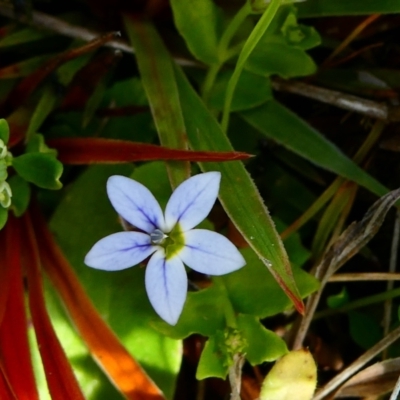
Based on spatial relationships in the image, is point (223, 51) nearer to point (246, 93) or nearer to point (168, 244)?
point (246, 93)

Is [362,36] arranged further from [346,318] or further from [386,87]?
[346,318]

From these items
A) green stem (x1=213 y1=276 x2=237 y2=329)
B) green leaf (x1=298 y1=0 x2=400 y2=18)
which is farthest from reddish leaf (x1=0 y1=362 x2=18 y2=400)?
green leaf (x1=298 y1=0 x2=400 y2=18)

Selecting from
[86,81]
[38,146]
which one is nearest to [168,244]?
[38,146]

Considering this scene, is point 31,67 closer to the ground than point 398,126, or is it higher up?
higher up

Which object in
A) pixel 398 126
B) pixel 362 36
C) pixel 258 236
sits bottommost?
pixel 258 236

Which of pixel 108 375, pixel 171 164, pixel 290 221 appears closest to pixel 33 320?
pixel 108 375

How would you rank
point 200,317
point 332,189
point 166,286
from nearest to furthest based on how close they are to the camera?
point 166,286 → point 200,317 → point 332,189

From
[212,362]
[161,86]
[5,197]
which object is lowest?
[212,362]
